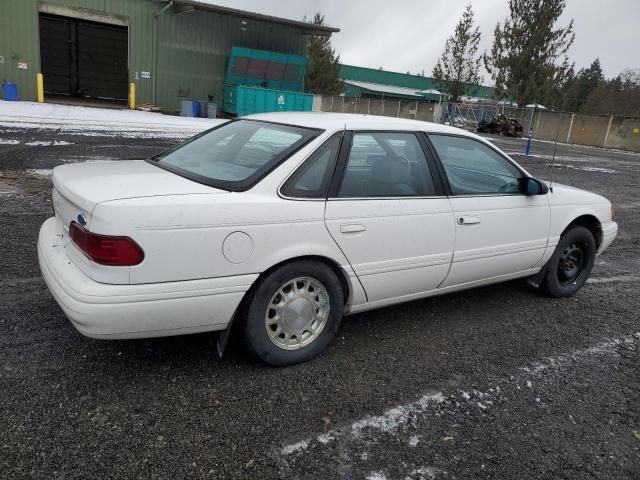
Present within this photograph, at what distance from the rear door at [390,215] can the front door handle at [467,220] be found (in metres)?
0.09

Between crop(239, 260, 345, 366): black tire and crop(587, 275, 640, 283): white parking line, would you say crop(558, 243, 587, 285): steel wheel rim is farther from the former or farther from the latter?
crop(239, 260, 345, 366): black tire

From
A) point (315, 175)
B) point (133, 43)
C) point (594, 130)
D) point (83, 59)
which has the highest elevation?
point (133, 43)

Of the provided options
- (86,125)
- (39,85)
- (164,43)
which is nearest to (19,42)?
(39,85)

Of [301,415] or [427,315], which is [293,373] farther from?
[427,315]

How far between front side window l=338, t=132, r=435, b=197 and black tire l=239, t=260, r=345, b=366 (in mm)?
516

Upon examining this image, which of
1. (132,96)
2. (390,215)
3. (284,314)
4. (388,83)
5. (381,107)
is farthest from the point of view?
(388,83)

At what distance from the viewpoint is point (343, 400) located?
289 cm

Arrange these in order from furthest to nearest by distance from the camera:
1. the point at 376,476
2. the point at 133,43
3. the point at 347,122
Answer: the point at 133,43 → the point at 347,122 → the point at 376,476

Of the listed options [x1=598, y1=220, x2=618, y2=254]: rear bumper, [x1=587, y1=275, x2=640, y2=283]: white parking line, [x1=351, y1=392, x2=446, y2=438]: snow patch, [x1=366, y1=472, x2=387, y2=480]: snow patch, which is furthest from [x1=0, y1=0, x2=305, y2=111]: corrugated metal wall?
[x1=366, y1=472, x2=387, y2=480]: snow patch

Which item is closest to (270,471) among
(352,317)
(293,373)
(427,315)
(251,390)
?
(251,390)

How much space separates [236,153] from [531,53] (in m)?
48.9

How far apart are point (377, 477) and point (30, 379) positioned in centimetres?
189

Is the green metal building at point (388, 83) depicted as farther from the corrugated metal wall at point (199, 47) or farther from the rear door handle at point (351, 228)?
the rear door handle at point (351, 228)

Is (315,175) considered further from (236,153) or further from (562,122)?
(562,122)
